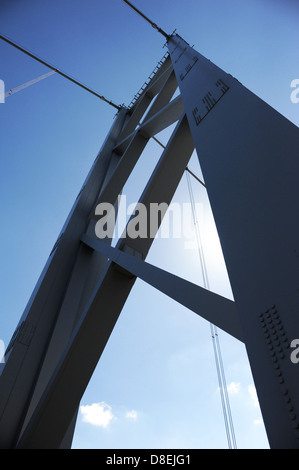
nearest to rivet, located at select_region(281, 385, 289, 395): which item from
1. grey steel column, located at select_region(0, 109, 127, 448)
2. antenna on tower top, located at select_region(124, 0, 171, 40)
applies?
grey steel column, located at select_region(0, 109, 127, 448)

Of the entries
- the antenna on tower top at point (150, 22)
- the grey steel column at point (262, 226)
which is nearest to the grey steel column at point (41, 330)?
the grey steel column at point (262, 226)

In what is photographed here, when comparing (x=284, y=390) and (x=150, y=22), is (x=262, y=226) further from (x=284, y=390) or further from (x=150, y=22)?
(x=150, y=22)

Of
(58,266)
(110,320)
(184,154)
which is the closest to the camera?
(110,320)

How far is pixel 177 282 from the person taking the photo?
189cm

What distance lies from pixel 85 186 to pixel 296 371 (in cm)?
520

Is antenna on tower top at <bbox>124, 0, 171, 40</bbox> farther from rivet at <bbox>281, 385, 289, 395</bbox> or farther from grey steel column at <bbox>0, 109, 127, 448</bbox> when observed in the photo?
rivet at <bbox>281, 385, 289, 395</bbox>

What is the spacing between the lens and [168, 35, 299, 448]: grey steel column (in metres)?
1.13

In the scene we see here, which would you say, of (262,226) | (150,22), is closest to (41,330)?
(262,226)

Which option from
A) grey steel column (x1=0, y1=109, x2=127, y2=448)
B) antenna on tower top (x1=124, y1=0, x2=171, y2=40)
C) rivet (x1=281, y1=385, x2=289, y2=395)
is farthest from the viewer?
antenna on tower top (x1=124, y1=0, x2=171, y2=40)

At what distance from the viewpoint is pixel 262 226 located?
1.49 m

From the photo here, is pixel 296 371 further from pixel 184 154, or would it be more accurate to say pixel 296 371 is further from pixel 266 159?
pixel 184 154

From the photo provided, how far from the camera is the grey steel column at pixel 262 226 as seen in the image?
1125 millimetres

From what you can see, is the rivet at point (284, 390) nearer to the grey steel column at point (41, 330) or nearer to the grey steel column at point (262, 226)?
the grey steel column at point (262, 226)
